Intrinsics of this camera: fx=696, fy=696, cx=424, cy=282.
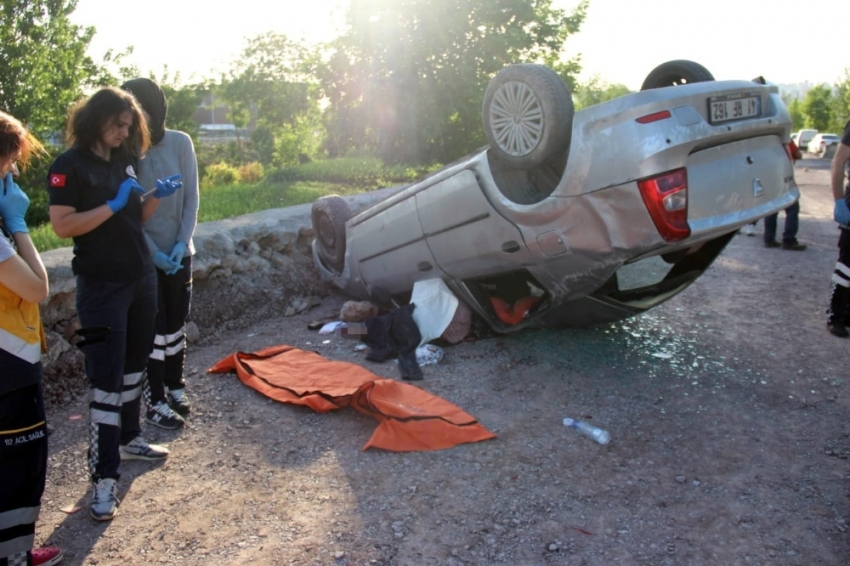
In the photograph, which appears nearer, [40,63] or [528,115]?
[528,115]

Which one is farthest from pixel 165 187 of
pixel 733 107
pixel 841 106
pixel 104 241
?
pixel 841 106

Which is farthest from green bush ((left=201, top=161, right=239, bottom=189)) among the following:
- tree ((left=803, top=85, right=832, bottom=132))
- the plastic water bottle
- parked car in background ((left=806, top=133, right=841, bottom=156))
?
tree ((left=803, top=85, right=832, bottom=132))

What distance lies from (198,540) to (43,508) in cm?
92

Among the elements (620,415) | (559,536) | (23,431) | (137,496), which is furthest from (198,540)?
(620,415)

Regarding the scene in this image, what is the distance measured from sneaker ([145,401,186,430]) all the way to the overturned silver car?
2.18 meters

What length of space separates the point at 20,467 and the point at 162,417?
151 cm

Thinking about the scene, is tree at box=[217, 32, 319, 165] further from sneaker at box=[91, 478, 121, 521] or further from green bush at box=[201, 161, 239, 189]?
sneaker at box=[91, 478, 121, 521]

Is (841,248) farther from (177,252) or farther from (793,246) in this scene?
(177,252)

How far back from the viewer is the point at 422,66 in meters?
19.7

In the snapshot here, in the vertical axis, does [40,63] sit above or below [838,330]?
above

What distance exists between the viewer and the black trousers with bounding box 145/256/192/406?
407cm

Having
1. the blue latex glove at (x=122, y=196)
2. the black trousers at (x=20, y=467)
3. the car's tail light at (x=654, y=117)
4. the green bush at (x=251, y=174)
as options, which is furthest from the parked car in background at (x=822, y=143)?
the black trousers at (x=20, y=467)

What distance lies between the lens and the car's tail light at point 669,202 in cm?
377

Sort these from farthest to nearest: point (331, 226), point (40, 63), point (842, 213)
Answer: point (40, 63), point (331, 226), point (842, 213)
